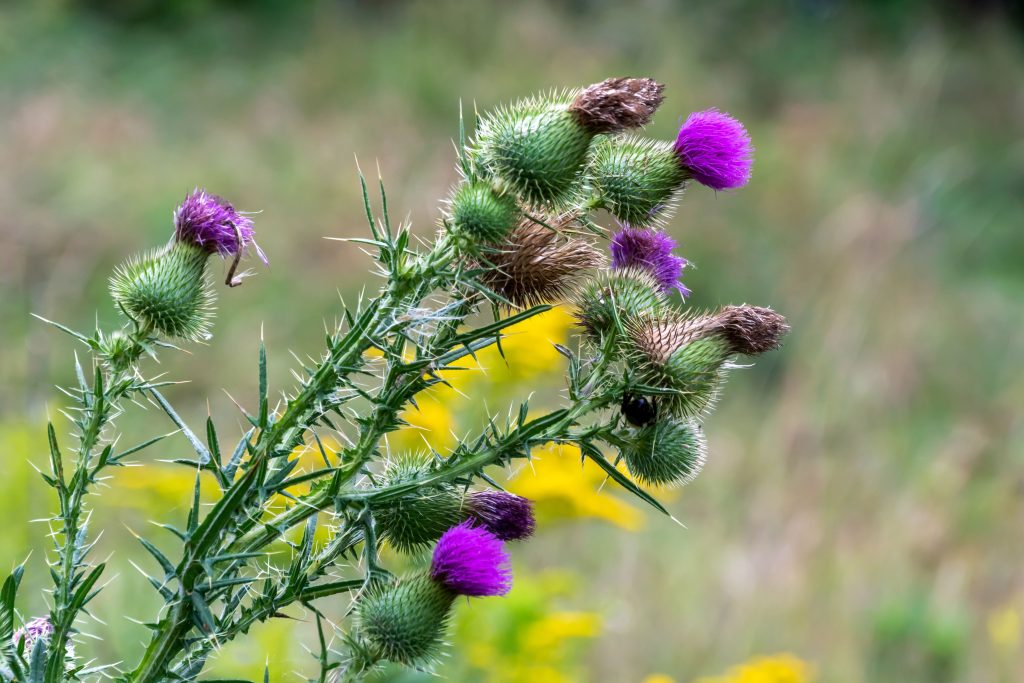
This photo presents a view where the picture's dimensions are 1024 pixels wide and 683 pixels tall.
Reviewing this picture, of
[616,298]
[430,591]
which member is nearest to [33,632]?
[430,591]

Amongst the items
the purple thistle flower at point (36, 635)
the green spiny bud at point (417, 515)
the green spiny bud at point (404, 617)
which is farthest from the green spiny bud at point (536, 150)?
the purple thistle flower at point (36, 635)

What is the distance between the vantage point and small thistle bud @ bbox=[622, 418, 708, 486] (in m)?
1.46

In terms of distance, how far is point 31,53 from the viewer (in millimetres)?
13383

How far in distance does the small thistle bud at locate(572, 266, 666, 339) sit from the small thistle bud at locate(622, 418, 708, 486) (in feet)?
0.48

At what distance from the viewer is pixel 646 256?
160 centimetres

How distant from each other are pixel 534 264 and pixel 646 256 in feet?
0.74

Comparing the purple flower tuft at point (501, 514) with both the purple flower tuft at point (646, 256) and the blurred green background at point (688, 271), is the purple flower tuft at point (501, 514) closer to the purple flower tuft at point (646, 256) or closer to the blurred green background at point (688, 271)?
the purple flower tuft at point (646, 256)

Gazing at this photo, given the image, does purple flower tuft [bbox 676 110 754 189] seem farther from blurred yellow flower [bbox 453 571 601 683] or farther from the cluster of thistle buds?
blurred yellow flower [bbox 453 571 601 683]

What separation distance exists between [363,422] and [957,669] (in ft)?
15.8

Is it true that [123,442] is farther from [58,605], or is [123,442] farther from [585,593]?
[58,605]

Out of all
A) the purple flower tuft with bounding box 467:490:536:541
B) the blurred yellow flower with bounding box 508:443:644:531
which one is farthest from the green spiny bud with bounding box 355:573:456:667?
the blurred yellow flower with bounding box 508:443:644:531

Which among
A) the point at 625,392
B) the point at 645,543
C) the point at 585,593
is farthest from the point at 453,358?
the point at 645,543

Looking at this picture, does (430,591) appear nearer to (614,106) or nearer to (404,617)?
(404,617)

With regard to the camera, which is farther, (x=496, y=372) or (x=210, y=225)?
(x=496, y=372)
